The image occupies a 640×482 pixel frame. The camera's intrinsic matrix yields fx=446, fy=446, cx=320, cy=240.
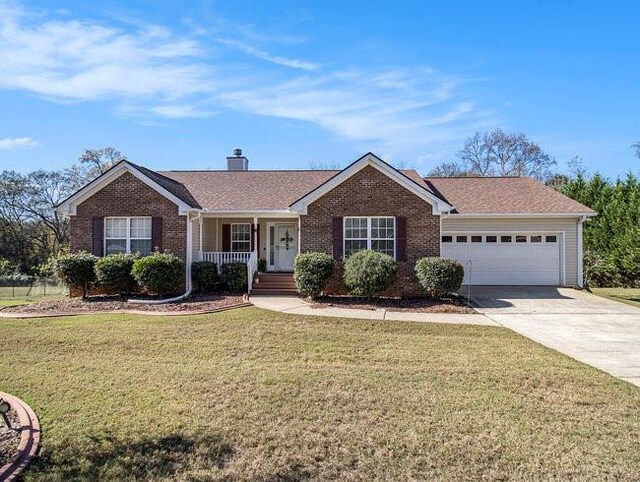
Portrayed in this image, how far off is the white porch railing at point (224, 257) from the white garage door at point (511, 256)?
806cm

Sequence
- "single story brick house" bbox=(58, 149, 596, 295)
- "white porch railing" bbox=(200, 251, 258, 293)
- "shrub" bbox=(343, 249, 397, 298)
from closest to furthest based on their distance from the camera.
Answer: "shrub" bbox=(343, 249, 397, 298), "single story brick house" bbox=(58, 149, 596, 295), "white porch railing" bbox=(200, 251, 258, 293)

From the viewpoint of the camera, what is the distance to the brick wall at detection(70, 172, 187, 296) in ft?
52.0

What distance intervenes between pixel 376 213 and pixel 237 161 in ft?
35.9

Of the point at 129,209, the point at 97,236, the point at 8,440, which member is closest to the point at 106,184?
the point at 129,209

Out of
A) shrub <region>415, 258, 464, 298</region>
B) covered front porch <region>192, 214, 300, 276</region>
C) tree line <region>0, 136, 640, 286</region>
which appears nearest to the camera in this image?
shrub <region>415, 258, 464, 298</region>

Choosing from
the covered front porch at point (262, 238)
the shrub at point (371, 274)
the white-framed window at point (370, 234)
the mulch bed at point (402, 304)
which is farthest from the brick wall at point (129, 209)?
the shrub at point (371, 274)

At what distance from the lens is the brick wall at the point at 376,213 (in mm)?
15391

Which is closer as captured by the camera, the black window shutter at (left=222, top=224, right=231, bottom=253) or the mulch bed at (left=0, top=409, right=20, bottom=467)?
the mulch bed at (left=0, top=409, right=20, bottom=467)

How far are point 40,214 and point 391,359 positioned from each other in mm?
42311

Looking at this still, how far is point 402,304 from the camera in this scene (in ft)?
45.0

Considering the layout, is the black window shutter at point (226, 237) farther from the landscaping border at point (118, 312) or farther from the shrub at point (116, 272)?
the landscaping border at point (118, 312)

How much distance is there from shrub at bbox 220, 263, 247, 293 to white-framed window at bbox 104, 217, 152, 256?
9.60ft

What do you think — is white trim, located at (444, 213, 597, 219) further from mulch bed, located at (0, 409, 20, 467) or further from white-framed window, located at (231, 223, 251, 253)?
mulch bed, located at (0, 409, 20, 467)

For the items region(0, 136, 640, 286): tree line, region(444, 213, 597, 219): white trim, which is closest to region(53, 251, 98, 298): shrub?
region(444, 213, 597, 219): white trim
